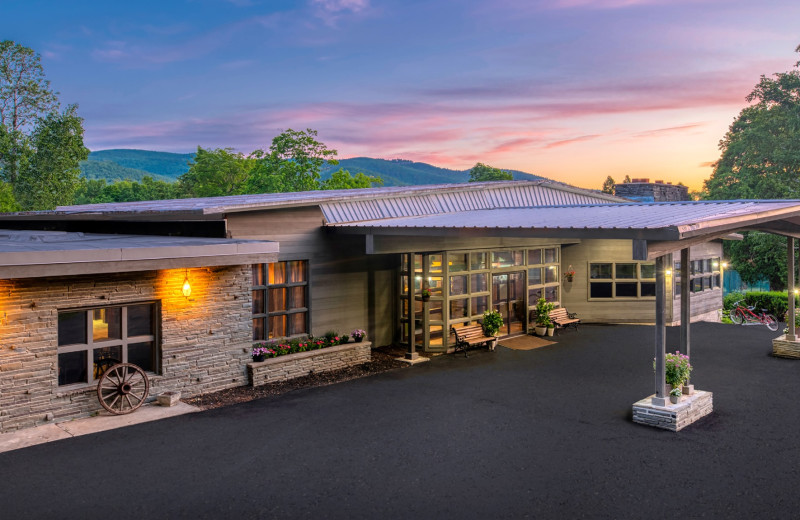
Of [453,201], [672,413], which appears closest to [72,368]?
[672,413]

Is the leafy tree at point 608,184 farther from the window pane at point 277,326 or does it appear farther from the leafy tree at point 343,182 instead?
the window pane at point 277,326

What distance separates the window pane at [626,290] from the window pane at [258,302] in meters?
11.7

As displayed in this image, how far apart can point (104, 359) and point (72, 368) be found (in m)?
0.50

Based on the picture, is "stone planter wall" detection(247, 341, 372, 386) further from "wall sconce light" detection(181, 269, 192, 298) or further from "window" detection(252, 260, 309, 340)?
"wall sconce light" detection(181, 269, 192, 298)

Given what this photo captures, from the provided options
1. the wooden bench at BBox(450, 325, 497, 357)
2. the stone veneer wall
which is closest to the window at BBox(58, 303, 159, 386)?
the stone veneer wall

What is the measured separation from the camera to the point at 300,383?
1248 centimetres

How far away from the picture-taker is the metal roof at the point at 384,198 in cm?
1323

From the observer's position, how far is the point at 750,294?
80.2 ft

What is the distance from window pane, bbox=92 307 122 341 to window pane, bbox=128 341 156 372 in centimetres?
37

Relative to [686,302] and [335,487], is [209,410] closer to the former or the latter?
[335,487]

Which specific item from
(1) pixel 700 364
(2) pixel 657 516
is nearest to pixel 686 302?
(1) pixel 700 364

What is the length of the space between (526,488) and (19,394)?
24.0 feet

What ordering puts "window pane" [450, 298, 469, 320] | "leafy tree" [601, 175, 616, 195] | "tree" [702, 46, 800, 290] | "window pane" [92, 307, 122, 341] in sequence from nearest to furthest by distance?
"window pane" [92, 307, 122, 341] → "window pane" [450, 298, 469, 320] → "tree" [702, 46, 800, 290] → "leafy tree" [601, 175, 616, 195]

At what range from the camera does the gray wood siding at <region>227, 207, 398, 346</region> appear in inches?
523
